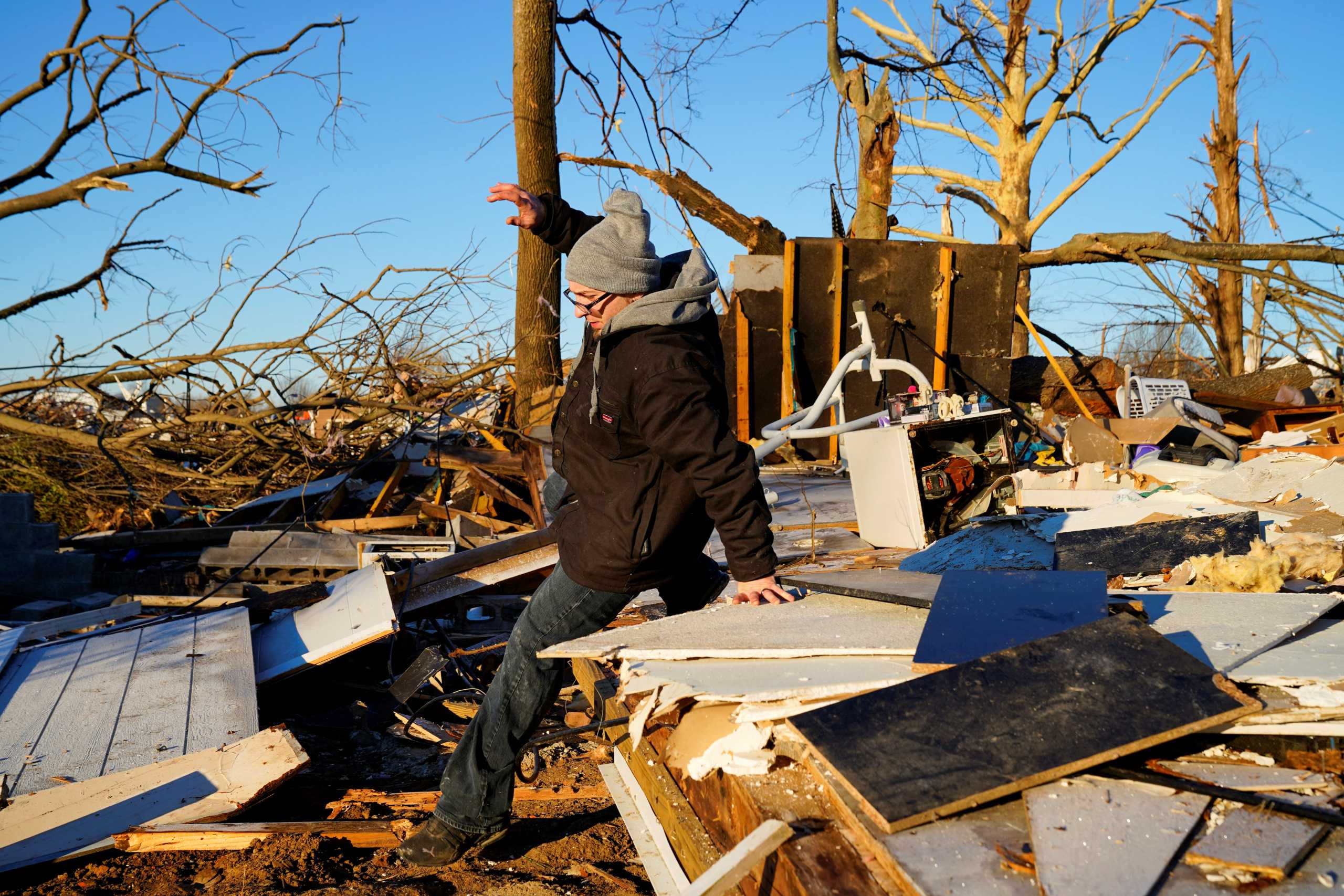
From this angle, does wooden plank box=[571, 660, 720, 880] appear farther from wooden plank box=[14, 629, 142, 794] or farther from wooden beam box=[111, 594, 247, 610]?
wooden beam box=[111, 594, 247, 610]

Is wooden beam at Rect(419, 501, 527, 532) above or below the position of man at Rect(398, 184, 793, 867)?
below

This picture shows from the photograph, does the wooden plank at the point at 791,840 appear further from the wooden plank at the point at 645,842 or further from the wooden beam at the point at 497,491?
the wooden beam at the point at 497,491

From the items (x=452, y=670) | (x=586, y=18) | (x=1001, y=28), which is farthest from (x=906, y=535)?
(x=1001, y=28)

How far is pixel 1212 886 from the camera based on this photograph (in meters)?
1.28

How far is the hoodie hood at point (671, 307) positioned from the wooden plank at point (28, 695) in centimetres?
249

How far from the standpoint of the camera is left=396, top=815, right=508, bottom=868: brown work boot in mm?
2814

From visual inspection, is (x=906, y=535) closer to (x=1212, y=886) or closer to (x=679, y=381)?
(x=679, y=381)

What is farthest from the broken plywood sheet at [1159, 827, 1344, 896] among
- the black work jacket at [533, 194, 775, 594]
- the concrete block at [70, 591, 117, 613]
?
the concrete block at [70, 591, 117, 613]

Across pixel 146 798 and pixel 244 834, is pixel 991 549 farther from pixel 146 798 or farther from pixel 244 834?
pixel 146 798

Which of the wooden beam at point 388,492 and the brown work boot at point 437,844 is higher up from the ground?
the wooden beam at point 388,492

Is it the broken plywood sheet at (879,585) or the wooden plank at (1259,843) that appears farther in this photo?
the broken plywood sheet at (879,585)

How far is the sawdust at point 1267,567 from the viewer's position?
8.65 ft

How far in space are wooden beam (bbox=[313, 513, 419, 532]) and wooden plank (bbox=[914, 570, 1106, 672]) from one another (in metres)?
5.06

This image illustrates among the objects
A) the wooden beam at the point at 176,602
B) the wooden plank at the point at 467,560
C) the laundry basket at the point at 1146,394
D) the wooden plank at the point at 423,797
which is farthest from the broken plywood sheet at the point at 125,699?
the laundry basket at the point at 1146,394
